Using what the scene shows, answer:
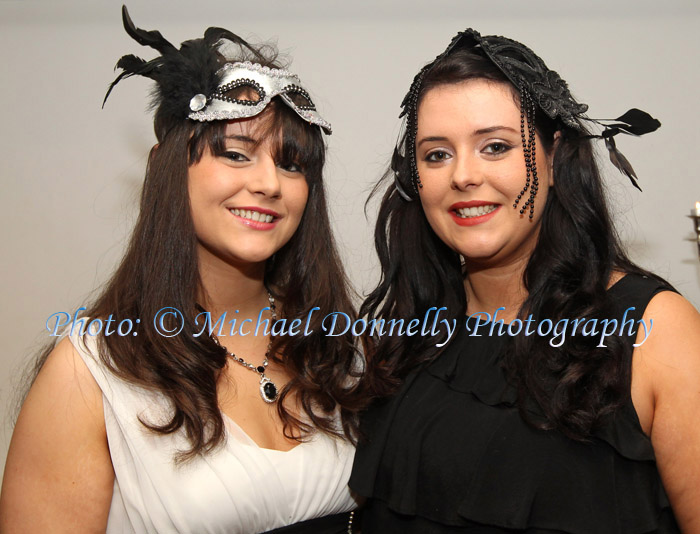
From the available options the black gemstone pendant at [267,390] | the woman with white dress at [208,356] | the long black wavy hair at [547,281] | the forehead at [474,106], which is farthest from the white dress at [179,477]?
the forehead at [474,106]

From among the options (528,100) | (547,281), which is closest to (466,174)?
(528,100)

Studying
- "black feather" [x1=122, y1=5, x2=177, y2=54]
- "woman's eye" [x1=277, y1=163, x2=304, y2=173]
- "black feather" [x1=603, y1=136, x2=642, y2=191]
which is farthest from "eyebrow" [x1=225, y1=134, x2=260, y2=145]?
"black feather" [x1=603, y1=136, x2=642, y2=191]

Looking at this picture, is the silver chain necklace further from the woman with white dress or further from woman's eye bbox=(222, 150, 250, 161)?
woman's eye bbox=(222, 150, 250, 161)

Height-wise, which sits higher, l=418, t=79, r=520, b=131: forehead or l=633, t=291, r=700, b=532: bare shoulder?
l=418, t=79, r=520, b=131: forehead

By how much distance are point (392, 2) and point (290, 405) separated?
1.63 meters

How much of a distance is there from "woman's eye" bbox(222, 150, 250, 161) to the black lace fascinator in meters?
0.49

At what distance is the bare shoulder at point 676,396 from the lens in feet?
5.01

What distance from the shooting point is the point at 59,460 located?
1.63 meters

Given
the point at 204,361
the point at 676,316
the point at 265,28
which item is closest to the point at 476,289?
the point at 676,316

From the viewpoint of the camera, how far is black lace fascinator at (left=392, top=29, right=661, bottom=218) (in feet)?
5.87

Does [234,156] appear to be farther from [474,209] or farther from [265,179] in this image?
[474,209]

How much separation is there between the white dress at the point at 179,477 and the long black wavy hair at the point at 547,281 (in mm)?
400

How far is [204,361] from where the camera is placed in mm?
1827

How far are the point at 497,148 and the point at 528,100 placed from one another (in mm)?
154
